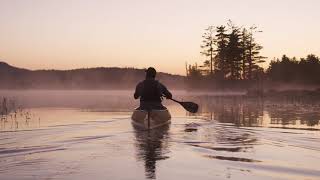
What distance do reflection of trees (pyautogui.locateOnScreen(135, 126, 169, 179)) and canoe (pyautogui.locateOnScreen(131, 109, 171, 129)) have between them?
1.30ft

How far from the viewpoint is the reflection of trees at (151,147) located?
10.3 m

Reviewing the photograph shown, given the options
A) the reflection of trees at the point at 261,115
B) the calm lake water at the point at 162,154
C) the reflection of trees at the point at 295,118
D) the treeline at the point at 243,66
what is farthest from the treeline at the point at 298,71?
the calm lake water at the point at 162,154

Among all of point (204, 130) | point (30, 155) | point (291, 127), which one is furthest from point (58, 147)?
point (291, 127)

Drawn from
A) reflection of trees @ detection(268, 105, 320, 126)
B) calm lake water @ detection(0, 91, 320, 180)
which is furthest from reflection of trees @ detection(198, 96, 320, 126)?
calm lake water @ detection(0, 91, 320, 180)

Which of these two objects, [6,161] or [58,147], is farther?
[58,147]

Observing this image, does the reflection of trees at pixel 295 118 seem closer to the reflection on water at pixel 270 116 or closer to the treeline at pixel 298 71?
the reflection on water at pixel 270 116

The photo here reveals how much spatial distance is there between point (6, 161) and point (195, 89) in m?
95.5

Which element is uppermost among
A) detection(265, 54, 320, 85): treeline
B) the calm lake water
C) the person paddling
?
detection(265, 54, 320, 85): treeline

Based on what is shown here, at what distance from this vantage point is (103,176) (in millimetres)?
9180

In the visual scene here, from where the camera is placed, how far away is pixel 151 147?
43.5 feet

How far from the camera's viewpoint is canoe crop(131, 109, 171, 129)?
1806cm

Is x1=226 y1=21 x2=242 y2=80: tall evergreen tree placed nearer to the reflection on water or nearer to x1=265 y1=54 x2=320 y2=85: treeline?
x1=265 y1=54 x2=320 y2=85: treeline

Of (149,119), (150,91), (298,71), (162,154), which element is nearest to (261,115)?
(150,91)

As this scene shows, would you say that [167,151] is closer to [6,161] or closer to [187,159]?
[187,159]
